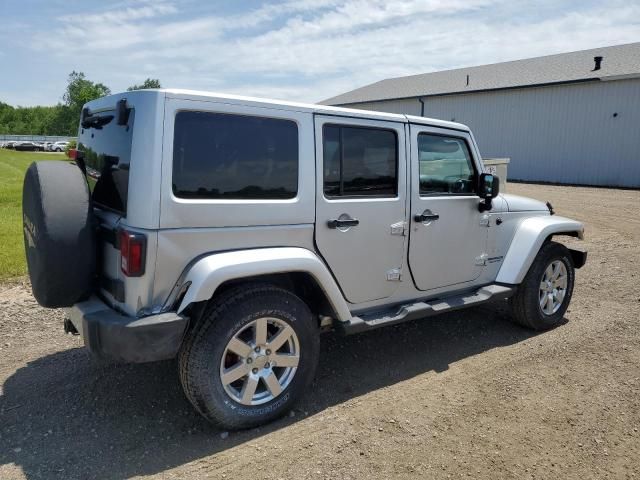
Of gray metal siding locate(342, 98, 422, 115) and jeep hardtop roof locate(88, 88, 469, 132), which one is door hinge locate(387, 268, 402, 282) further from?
gray metal siding locate(342, 98, 422, 115)

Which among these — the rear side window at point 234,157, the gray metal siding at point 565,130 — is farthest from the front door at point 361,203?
the gray metal siding at point 565,130

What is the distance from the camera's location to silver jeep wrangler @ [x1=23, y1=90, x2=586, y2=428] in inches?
112

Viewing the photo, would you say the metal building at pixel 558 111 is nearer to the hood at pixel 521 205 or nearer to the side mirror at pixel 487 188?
the hood at pixel 521 205

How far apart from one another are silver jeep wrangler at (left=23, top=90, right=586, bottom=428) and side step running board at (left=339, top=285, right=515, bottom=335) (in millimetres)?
17

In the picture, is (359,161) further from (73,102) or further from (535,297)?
(73,102)

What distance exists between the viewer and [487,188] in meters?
4.41

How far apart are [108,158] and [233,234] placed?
96cm

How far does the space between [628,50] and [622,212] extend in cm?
1593

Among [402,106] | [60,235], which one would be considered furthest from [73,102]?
[60,235]

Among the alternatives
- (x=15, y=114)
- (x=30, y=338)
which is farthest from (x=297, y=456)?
(x=15, y=114)

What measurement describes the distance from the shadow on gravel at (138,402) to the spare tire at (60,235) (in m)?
0.84

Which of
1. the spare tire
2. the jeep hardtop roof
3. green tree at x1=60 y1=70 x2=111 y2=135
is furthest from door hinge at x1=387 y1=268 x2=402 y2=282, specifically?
green tree at x1=60 y1=70 x2=111 y2=135

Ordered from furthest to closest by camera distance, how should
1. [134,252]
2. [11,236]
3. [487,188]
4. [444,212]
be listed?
[11,236] → [487,188] → [444,212] → [134,252]

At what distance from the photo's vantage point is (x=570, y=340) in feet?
15.7
